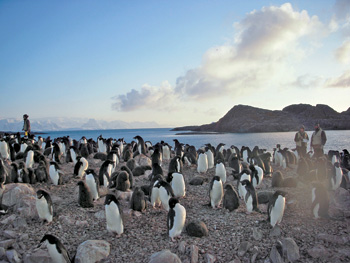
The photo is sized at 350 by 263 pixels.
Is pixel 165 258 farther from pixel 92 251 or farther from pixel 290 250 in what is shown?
pixel 290 250

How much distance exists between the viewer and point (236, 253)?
5.80 metres

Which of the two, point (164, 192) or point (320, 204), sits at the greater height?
point (164, 192)

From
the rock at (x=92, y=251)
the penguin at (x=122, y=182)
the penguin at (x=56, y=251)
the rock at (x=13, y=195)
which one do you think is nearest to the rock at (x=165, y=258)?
the rock at (x=92, y=251)

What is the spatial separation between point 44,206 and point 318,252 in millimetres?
6233

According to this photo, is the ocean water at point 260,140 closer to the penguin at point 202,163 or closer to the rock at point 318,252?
the penguin at point 202,163

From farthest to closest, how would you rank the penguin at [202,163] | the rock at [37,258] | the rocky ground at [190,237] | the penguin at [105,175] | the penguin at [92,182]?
the penguin at [202,163], the penguin at [105,175], the penguin at [92,182], the rocky ground at [190,237], the rock at [37,258]

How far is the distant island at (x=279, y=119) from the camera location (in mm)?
84188

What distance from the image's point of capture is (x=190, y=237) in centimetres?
636

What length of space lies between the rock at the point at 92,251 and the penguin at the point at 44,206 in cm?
162

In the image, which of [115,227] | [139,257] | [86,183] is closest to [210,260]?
[139,257]

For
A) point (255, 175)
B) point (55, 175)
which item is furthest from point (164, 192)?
point (55, 175)

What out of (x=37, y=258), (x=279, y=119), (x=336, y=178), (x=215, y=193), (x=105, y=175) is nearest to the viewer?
(x=37, y=258)

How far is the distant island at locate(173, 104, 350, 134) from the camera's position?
276ft

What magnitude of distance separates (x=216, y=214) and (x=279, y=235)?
71.9 inches
